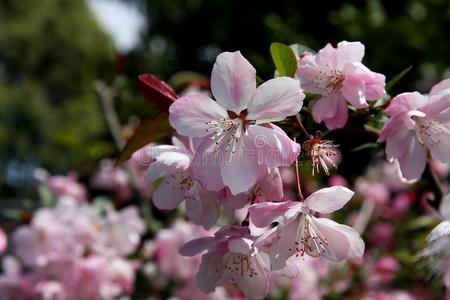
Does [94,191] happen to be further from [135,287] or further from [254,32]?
[254,32]

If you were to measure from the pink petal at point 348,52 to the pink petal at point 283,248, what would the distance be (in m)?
0.19

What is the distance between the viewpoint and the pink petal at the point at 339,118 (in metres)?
0.63

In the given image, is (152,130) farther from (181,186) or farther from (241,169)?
(241,169)

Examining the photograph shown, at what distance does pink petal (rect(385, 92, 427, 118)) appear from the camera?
0.64 metres

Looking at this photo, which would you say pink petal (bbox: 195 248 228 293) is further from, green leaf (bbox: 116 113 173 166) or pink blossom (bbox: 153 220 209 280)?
pink blossom (bbox: 153 220 209 280)

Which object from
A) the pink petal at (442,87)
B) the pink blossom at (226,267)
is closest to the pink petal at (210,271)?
the pink blossom at (226,267)

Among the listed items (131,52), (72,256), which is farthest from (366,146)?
(131,52)

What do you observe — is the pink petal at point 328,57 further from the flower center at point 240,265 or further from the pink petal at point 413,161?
the flower center at point 240,265

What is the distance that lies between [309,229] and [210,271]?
149 mm

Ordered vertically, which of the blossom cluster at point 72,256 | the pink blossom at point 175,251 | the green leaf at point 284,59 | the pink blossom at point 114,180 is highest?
the pink blossom at point 114,180

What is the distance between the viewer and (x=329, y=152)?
1.95 feet

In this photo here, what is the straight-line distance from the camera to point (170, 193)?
721 mm

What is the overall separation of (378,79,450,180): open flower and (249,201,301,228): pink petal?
161 mm

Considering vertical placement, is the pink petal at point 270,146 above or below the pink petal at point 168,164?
below
